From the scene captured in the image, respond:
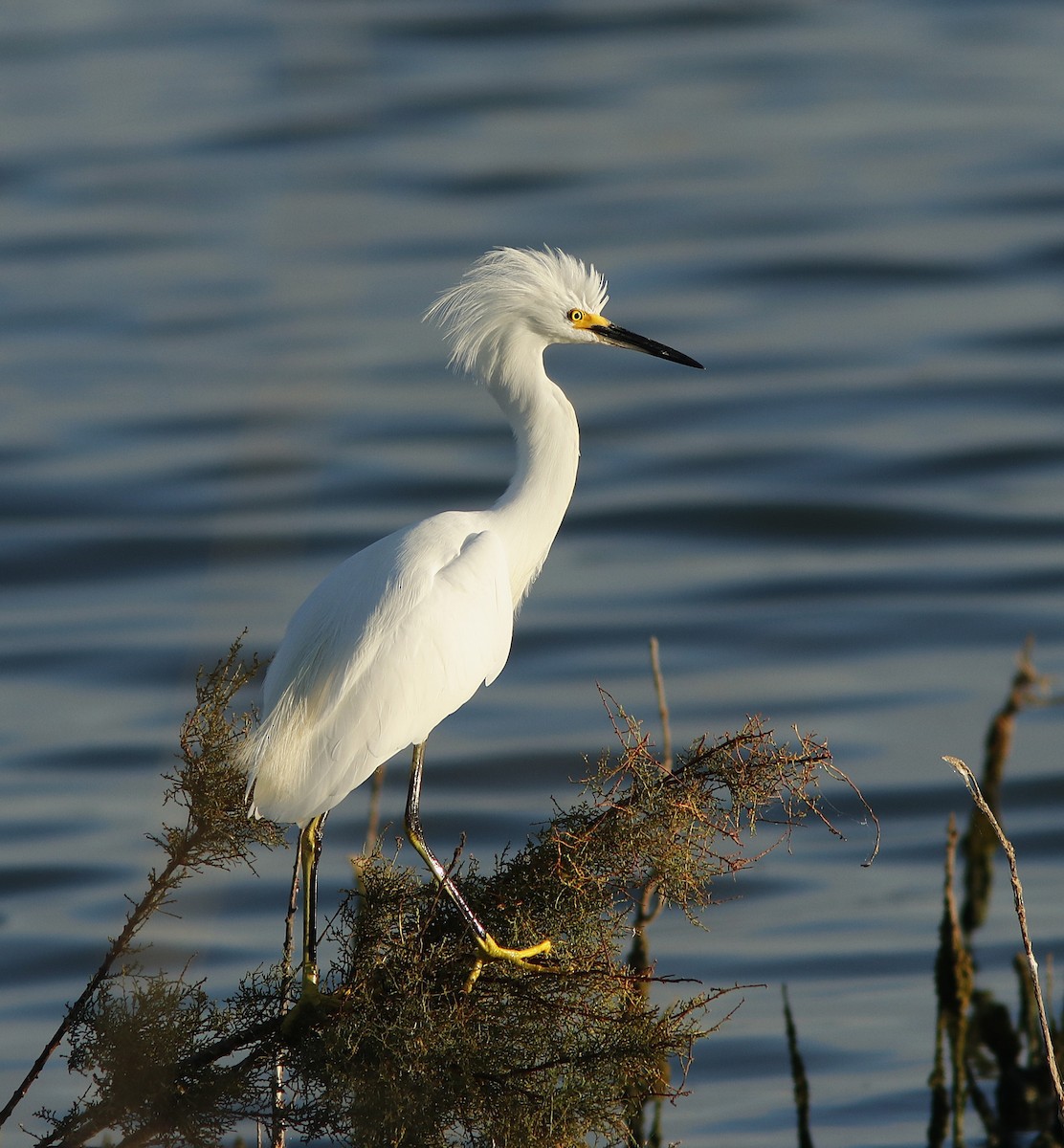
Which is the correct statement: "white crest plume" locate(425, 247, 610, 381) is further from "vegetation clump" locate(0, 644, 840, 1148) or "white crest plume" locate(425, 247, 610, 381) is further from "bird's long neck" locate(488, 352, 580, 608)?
"vegetation clump" locate(0, 644, 840, 1148)

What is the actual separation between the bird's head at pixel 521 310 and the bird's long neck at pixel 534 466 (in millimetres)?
70

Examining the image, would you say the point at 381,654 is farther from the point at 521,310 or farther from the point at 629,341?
the point at 629,341

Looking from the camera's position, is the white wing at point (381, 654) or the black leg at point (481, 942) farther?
the white wing at point (381, 654)

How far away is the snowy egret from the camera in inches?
155

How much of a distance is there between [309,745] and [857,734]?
7205mm

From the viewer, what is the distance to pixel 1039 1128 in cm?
660

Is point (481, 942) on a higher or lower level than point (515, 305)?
lower

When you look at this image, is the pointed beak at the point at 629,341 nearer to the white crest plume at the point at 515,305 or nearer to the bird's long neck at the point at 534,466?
the white crest plume at the point at 515,305

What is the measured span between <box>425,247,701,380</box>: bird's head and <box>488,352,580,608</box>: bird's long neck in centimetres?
7

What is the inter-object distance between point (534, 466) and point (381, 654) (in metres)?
0.78

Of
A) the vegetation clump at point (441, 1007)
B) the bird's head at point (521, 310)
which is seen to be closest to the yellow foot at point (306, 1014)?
the vegetation clump at point (441, 1007)

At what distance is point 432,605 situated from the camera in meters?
4.15

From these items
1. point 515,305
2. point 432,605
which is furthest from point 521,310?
point 432,605

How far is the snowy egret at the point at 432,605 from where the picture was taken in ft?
12.9
